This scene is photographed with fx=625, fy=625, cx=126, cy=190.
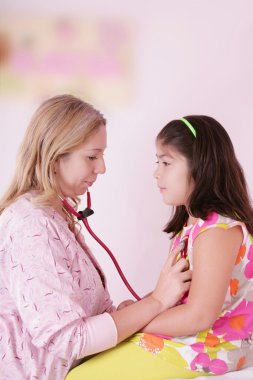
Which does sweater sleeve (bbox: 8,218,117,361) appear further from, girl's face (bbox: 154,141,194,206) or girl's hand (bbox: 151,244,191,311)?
girl's face (bbox: 154,141,194,206)

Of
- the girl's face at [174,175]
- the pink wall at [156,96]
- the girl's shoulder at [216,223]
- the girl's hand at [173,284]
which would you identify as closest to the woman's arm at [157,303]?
the girl's hand at [173,284]

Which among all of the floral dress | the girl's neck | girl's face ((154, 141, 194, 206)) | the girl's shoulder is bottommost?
the floral dress

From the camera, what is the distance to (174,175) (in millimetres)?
1908

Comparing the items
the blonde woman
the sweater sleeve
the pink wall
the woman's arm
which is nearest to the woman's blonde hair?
the blonde woman

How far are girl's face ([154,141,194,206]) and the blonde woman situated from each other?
0.18 meters

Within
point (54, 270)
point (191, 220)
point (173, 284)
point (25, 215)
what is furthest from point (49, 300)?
point (191, 220)

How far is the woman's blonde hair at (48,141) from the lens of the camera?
72.8 inches

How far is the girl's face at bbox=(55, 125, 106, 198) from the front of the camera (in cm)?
190

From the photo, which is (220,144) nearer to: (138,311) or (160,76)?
(138,311)

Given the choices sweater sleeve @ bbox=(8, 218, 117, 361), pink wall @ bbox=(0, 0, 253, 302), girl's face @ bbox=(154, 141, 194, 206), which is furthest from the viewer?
pink wall @ bbox=(0, 0, 253, 302)

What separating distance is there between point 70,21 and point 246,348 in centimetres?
180

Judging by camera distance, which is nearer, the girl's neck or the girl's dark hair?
the girl's dark hair

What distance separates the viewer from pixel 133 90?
2.88 meters

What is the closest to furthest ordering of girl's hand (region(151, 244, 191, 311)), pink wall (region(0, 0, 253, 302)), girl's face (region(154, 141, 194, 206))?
girl's hand (region(151, 244, 191, 311)), girl's face (region(154, 141, 194, 206)), pink wall (region(0, 0, 253, 302))
